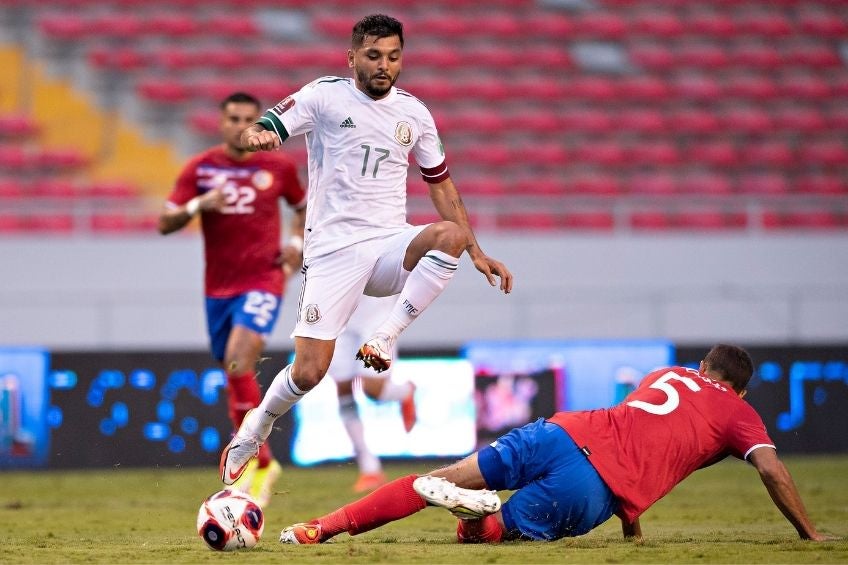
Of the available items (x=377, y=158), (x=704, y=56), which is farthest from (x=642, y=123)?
(x=377, y=158)

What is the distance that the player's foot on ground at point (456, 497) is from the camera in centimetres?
480

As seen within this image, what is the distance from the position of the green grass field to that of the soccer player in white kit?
77 cm

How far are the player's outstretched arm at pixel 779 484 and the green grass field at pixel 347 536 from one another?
131 mm

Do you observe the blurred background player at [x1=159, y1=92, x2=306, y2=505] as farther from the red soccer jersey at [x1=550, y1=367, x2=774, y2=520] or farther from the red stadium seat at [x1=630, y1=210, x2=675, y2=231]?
the red stadium seat at [x1=630, y1=210, x2=675, y2=231]

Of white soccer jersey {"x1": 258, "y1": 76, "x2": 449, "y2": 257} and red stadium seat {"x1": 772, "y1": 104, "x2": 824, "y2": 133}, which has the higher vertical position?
red stadium seat {"x1": 772, "y1": 104, "x2": 824, "y2": 133}

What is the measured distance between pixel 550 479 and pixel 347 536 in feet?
3.62

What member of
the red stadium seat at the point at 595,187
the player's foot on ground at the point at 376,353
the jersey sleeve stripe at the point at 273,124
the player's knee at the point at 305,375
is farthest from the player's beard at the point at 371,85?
the red stadium seat at the point at 595,187

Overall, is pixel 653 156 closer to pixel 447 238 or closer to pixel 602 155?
pixel 602 155

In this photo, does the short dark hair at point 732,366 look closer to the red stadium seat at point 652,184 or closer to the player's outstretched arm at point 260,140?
the player's outstretched arm at point 260,140

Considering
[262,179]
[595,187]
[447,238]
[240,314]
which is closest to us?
[447,238]

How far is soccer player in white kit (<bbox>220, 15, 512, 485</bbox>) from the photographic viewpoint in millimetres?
5582

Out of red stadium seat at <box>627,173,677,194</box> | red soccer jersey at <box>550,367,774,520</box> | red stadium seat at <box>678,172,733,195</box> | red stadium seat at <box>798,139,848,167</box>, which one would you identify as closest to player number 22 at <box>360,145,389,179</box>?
red soccer jersey at <box>550,367,774,520</box>

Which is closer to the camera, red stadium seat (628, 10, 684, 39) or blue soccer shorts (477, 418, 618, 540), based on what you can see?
blue soccer shorts (477, 418, 618, 540)

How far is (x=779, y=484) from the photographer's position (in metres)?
4.92
